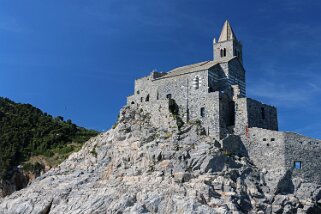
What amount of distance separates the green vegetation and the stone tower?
87.2 feet

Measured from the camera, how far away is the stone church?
6103cm

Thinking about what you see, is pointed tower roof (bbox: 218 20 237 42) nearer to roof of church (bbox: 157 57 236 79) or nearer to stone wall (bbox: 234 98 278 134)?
roof of church (bbox: 157 57 236 79)

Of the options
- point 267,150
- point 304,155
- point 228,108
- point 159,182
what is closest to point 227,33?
point 228,108

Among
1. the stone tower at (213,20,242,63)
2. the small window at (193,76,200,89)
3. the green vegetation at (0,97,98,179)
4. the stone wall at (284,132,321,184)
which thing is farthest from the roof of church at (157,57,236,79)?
the green vegetation at (0,97,98,179)

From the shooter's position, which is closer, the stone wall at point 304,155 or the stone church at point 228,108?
the stone wall at point 304,155

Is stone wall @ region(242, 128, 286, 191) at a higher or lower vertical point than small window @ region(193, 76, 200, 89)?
lower

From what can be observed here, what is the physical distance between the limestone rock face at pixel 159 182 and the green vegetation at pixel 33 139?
12.8 meters

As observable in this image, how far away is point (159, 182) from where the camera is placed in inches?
2254

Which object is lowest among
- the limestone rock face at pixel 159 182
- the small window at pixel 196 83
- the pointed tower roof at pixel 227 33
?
the limestone rock face at pixel 159 182

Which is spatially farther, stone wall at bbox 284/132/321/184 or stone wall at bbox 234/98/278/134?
stone wall at bbox 234/98/278/134

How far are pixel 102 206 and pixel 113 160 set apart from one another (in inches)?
318

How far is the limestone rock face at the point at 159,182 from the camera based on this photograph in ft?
181

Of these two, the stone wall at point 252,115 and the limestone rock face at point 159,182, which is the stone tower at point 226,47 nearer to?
the stone wall at point 252,115

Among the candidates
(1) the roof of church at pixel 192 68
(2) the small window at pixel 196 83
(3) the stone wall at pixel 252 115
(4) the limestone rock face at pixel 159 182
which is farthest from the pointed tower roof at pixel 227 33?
(4) the limestone rock face at pixel 159 182
